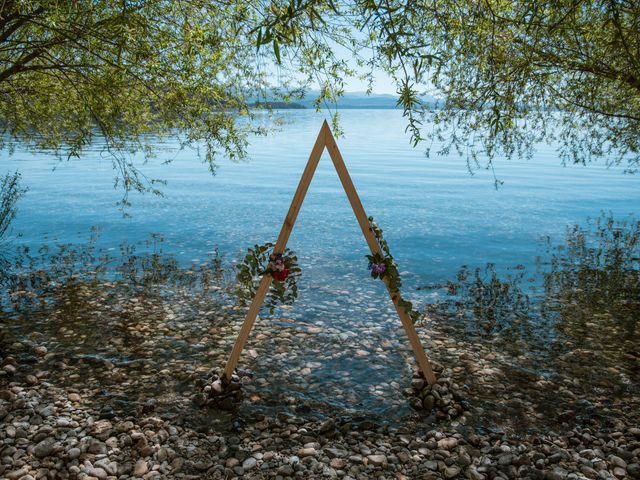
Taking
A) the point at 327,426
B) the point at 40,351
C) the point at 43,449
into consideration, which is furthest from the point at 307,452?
the point at 40,351

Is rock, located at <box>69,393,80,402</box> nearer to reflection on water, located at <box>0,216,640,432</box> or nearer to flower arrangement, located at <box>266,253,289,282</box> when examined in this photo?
reflection on water, located at <box>0,216,640,432</box>

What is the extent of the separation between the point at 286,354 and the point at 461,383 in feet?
9.35

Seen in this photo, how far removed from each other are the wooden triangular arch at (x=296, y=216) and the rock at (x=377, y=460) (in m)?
1.51

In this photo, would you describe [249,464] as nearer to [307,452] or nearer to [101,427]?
[307,452]

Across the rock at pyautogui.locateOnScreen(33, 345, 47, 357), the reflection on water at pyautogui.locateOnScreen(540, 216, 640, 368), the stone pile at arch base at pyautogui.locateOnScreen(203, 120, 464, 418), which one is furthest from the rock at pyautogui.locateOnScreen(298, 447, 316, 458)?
the reflection on water at pyautogui.locateOnScreen(540, 216, 640, 368)

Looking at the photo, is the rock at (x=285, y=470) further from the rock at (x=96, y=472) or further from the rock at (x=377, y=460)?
the rock at (x=96, y=472)

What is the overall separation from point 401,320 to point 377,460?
1659 mm

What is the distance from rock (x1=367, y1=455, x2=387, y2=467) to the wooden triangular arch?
1506mm

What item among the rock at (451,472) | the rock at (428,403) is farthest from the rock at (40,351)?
the rock at (451,472)

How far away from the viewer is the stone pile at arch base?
6.07 meters

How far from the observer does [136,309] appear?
10.3m

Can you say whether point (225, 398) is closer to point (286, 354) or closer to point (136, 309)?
point (286, 354)

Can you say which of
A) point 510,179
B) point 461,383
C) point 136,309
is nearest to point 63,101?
point 136,309

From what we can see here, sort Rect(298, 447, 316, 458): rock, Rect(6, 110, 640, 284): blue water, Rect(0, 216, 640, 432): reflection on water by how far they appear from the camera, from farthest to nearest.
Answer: Rect(6, 110, 640, 284): blue water → Rect(0, 216, 640, 432): reflection on water → Rect(298, 447, 316, 458): rock
